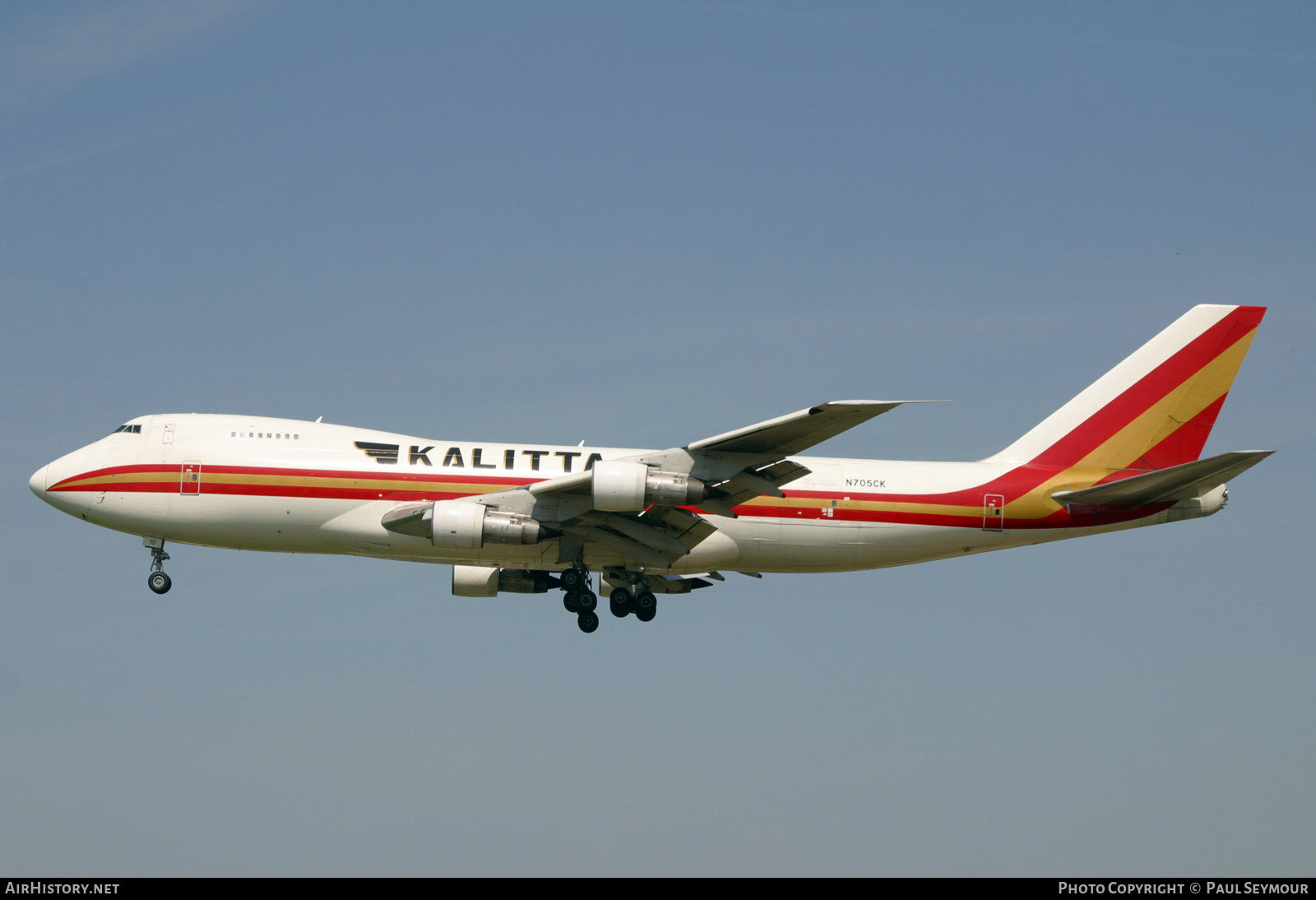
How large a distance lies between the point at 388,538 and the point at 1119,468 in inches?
846

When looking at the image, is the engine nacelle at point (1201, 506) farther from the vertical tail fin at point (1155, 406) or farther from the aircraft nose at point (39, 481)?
the aircraft nose at point (39, 481)

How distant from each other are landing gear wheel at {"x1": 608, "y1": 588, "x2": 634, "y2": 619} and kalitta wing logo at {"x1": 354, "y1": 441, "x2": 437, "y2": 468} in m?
5.39

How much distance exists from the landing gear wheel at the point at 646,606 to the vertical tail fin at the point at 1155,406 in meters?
11.2

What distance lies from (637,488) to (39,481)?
18237 millimetres

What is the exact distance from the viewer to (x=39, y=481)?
3734 centimetres

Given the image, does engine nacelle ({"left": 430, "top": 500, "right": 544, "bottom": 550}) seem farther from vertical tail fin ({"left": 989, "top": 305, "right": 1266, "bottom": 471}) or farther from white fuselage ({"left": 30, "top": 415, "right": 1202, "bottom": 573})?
vertical tail fin ({"left": 989, "top": 305, "right": 1266, "bottom": 471})

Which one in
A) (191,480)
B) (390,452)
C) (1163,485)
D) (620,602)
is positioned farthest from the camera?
(620,602)

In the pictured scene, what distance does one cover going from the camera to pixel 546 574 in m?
39.7

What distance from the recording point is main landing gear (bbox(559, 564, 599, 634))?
36656 millimetres

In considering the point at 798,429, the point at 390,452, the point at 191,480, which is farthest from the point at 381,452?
the point at 798,429

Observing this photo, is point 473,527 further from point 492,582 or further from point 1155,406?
point 1155,406

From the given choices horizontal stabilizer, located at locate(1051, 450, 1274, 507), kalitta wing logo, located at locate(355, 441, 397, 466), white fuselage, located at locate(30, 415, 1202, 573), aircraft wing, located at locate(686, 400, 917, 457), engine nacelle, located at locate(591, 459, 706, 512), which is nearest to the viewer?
aircraft wing, located at locate(686, 400, 917, 457)

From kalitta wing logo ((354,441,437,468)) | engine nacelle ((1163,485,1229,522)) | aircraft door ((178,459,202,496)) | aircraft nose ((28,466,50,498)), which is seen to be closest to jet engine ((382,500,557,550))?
kalitta wing logo ((354,441,437,468))

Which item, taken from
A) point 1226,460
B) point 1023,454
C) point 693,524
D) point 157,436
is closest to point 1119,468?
point 1023,454
